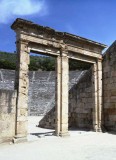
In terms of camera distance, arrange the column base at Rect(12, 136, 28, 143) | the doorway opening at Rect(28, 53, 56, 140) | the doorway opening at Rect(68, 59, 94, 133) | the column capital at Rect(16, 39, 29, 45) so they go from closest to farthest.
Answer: the column base at Rect(12, 136, 28, 143) < the column capital at Rect(16, 39, 29, 45) < the doorway opening at Rect(68, 59, 94, 133) < the doorway opening at Rect(28, 53, 56, 140)

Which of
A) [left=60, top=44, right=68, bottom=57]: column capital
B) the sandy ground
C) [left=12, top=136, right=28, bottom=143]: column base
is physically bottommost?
the sandy ground

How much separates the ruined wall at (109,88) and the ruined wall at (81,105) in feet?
2.63

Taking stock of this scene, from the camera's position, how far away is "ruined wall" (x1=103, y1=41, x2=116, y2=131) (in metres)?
11.0

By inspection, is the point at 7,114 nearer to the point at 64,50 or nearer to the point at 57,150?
the point at 57,150

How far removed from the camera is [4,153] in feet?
21.4

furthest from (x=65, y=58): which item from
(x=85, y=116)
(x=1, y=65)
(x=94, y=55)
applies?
(x=1, y=65)

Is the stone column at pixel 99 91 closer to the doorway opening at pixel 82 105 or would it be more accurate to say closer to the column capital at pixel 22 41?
the doorway opening at pixel 82 105

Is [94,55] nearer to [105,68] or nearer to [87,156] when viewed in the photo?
[105,68]

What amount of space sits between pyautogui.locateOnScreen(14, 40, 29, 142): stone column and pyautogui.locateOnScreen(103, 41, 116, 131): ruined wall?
14.4 feet

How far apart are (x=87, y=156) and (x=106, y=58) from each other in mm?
6544

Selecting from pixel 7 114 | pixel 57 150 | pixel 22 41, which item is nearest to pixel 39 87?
pixel 22 41

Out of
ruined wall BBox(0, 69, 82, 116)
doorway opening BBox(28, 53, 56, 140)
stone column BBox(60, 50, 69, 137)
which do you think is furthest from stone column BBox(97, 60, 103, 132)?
ruined wall BBox(0, 69, 82, 116)

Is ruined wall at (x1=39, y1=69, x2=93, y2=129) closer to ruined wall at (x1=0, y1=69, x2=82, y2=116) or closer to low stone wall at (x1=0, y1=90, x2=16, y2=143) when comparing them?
low stone wall at (x1=0, y1=90, x2=16, y2=143)

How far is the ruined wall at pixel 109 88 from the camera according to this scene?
1103 centimetres
